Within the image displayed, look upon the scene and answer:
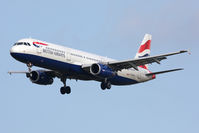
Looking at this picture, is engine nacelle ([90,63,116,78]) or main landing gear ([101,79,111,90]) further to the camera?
main landing gear ([101,79,111,90])

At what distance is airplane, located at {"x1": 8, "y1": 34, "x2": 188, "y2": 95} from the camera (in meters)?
68.8

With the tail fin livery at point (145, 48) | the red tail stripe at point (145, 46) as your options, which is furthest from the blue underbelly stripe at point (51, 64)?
the red tail stripe at point (145, 46)

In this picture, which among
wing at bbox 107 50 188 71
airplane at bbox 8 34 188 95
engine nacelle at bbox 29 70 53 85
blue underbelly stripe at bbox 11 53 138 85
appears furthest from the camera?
engine nacelle at bbox 29 70 53 85

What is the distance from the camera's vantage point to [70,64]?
2781 inches

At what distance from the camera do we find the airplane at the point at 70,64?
6881cm

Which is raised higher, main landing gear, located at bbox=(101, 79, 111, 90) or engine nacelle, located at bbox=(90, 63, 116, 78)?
engine nacelle, located at bbox=(90, 63, 116, 78)

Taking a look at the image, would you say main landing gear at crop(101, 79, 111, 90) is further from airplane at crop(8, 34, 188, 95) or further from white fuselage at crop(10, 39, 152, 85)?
white fuselage at crop(10, 39, 152, 85)

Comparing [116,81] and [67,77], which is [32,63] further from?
[116,81]

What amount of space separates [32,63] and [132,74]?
1516 centimetres

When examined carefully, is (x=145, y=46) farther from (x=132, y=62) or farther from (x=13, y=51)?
(x=13, y=51)

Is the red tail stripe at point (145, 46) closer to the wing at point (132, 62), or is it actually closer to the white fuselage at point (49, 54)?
the wing at point (132, 62)

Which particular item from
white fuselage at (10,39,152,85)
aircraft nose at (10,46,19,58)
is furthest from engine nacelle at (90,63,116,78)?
aircraft nose at (10,46,19,58)

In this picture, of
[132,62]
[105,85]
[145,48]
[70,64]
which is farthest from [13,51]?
[145,48]

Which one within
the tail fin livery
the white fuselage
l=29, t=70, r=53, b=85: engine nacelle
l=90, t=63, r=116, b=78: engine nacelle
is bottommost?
l=90, t=63, r=116, b=78: engine nacelle
